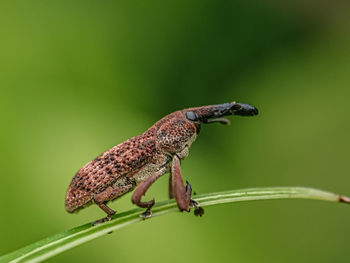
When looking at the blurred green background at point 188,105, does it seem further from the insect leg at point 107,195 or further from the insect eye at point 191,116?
the insect eye at point 191,116

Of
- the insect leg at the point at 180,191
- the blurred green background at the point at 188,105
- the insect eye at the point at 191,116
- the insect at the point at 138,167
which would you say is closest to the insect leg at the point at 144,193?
the insect at the point at 138,167

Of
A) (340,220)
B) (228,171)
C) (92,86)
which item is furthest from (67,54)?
(340,220)

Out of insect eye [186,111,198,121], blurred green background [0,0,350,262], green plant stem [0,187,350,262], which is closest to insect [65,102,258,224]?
insect eye [186,111,198,121]

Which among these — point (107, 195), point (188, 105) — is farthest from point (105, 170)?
point (188, 105)

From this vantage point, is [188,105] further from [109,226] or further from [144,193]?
[109,226]

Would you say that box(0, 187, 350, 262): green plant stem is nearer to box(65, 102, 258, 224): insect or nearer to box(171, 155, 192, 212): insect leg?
box(171, 155, 192, 212): insect leg

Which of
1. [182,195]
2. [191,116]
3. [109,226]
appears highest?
[191,116]

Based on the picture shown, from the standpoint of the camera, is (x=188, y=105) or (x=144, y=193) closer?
(x=144, y=193)

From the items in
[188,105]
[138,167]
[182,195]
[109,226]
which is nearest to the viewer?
[109,226]
